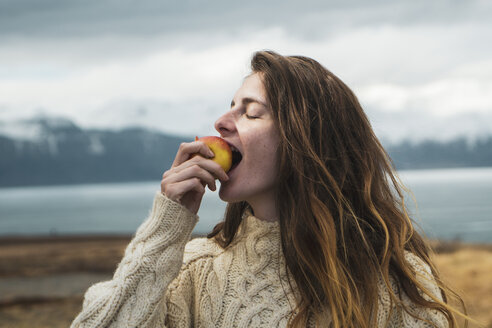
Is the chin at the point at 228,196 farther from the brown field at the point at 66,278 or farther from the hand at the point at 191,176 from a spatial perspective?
the brown field at the point at 66,278

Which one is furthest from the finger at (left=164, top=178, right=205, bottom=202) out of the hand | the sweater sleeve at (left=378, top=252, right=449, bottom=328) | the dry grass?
the dry grass

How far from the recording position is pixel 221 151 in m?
2.62

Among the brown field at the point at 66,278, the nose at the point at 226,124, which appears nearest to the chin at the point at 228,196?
the nose at the point at 226,124

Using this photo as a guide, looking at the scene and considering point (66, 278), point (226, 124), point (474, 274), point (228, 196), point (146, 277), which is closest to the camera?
point (146, 277)

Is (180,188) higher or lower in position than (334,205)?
higher

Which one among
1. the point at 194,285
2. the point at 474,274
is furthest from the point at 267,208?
the point at 474,274

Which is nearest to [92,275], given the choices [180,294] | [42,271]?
[42,271]

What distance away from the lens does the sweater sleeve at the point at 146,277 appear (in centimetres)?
236

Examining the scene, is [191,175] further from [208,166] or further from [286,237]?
[286,237]

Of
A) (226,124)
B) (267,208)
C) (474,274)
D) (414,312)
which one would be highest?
(226,124)

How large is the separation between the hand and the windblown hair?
34 centimetres

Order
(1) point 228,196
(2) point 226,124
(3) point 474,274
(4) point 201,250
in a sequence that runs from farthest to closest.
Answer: (3) point 474,274 < (4) point 201,250 < (2) point 226,124 < (1) point 228,196

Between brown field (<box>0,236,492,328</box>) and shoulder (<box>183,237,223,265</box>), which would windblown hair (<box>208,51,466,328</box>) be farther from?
brown field (<box>0,236,492,328</box>)

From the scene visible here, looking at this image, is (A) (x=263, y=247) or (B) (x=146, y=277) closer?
(B) (x=146, y=277)
